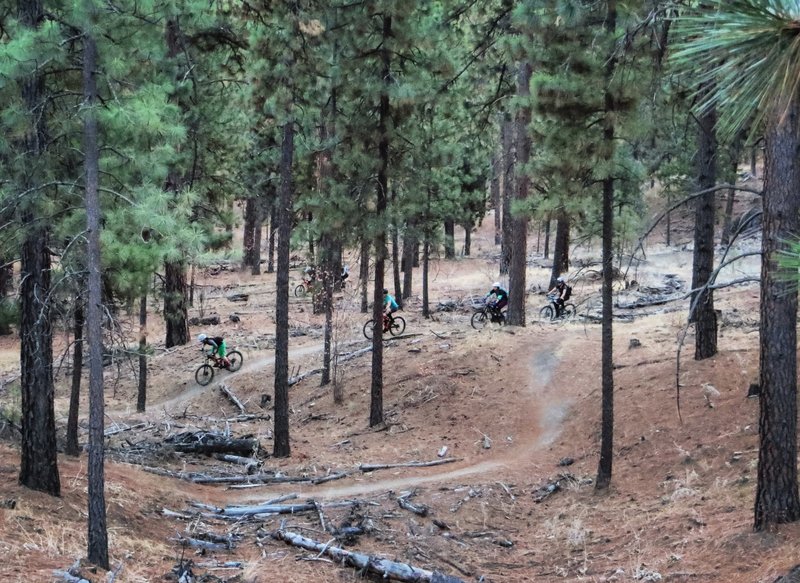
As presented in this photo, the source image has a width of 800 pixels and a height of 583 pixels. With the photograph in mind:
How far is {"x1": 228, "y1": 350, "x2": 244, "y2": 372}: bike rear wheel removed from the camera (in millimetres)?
24188

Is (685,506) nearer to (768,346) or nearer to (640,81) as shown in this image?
(768,346)

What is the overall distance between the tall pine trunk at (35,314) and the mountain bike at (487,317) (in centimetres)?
1567

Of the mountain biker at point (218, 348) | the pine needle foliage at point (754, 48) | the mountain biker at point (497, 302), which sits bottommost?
the mountain biker at point (218, 348)

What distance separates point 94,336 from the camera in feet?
26.5

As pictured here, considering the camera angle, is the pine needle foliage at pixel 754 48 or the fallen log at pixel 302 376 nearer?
the pine needle foliage at pixel 754 48

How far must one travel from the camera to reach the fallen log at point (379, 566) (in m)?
8.99

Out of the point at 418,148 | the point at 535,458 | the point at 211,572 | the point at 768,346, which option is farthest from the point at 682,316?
the point at 211,572

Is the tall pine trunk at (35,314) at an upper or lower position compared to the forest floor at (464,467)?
upper

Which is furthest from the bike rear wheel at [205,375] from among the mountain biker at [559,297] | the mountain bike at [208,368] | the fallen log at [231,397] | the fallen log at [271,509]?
the mountain biker at [559,297]

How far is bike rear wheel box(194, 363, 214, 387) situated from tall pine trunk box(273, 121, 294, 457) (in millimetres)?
8077

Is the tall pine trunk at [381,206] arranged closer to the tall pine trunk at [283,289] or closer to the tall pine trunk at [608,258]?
the tall pine trunk at [283,289]

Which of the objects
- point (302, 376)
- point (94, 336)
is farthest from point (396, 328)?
point (94, 336)

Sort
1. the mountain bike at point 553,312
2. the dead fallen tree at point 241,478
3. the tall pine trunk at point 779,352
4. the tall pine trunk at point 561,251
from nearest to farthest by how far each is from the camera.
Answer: the tall pine trunk at point 779,352 < the dead fallen tree at point 241,478 < the mountain bike at point 553,312 < the tall pine trunk at point 561,251

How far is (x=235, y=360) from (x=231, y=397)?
2.76 m
